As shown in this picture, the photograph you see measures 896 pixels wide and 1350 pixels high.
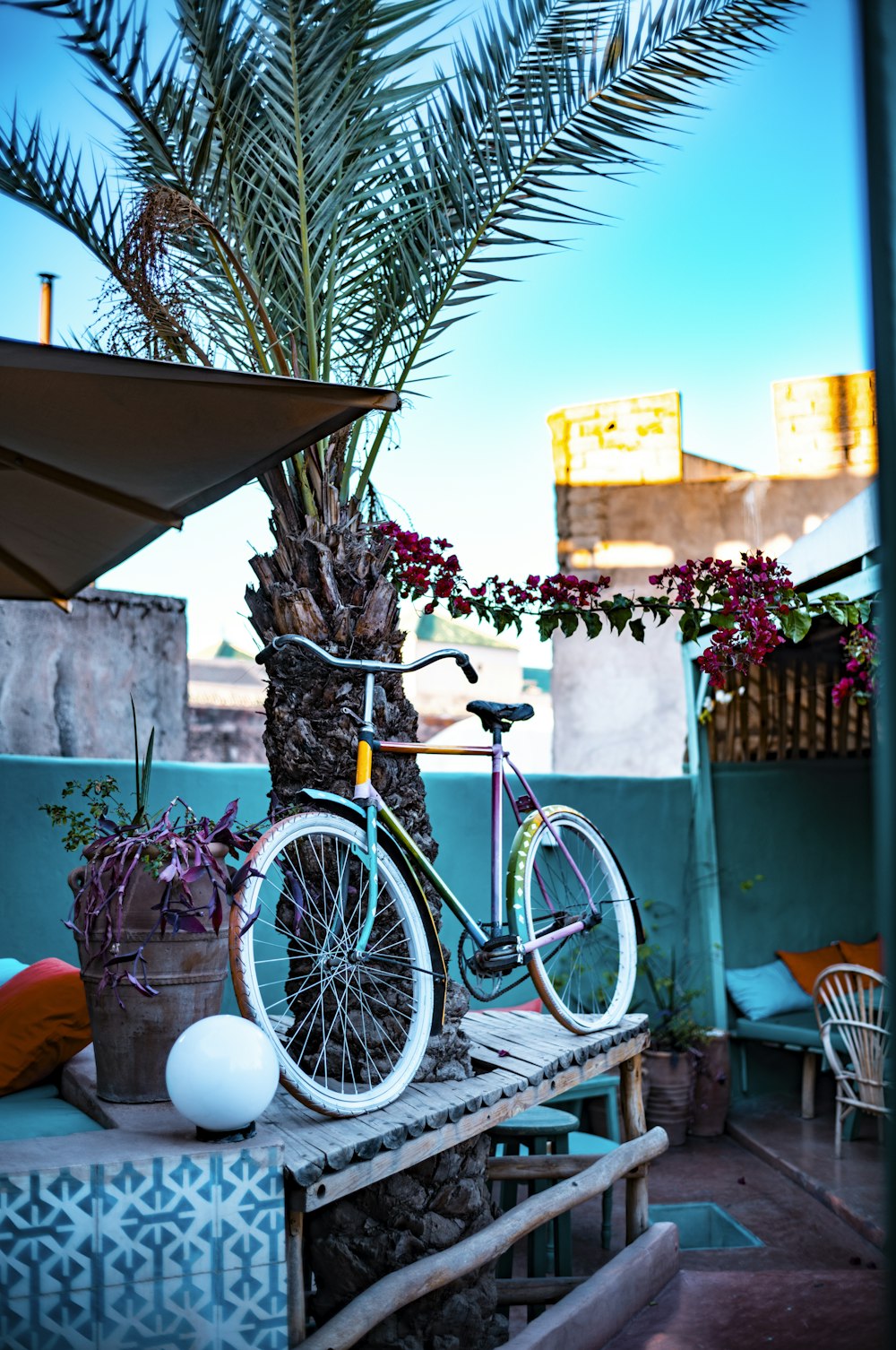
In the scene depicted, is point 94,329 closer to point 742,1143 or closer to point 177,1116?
point 177,1116

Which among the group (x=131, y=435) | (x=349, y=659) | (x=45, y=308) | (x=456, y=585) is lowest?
(x=349, y=659)

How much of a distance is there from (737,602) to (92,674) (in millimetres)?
3710

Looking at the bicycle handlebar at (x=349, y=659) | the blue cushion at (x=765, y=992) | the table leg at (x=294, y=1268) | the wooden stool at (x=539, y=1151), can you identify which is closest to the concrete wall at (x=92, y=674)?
the wooden stool at (x=539, y=1151)

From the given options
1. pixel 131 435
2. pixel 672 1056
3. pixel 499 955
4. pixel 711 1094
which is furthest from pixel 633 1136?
Answer: pixel 131 435

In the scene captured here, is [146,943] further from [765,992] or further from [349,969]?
[765,992]

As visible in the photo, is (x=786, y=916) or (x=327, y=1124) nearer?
(x=327, y=1124)

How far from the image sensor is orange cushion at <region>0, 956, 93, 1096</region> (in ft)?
9.29

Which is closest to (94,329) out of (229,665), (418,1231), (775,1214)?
(418,1231)

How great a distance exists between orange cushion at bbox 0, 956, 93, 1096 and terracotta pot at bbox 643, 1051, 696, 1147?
12.0 feet

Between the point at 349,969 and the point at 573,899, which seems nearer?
the point at 349,969

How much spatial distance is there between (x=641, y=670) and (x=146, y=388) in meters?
7.90

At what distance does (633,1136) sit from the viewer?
371 cm

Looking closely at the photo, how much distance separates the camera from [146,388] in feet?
7.55

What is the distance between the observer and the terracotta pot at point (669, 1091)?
18.9 ft
